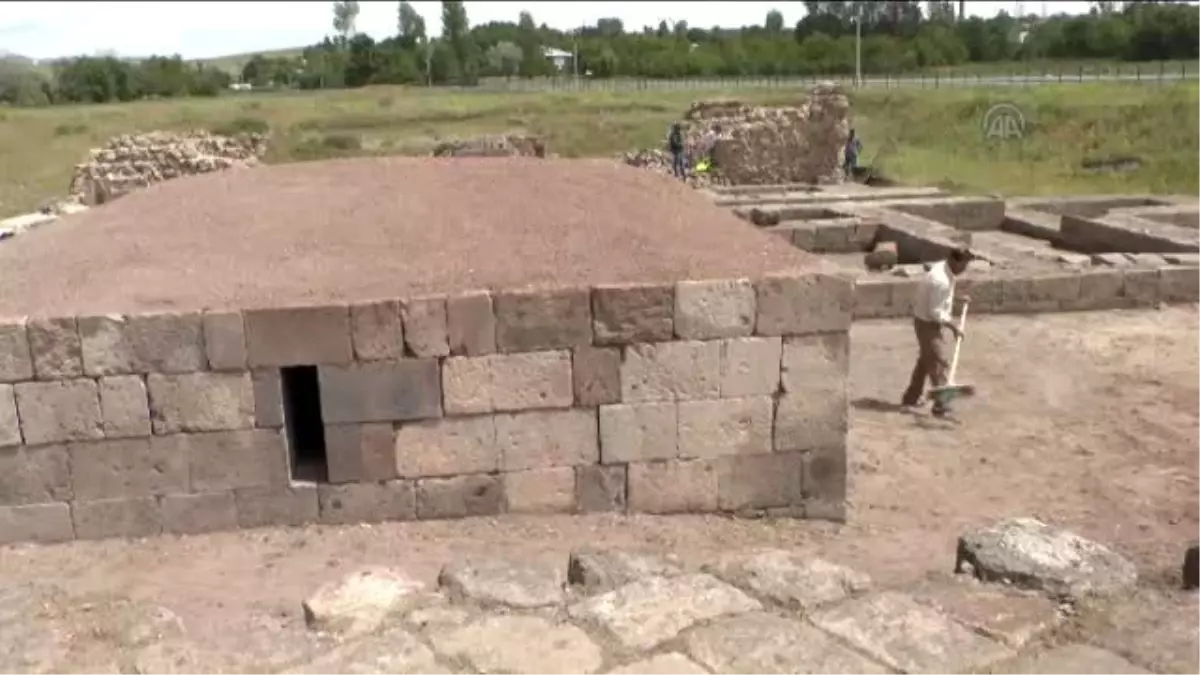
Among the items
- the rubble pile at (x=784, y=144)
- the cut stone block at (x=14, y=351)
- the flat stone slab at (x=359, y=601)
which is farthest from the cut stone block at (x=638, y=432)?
the rubble pile at (x=784, y=144)

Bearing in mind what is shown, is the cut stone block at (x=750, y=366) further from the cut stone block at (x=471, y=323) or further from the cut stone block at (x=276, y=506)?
the cut stone block at (x=276, y=506)

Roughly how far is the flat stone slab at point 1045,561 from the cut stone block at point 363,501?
3519 millimetres

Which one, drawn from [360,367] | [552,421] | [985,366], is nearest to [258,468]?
[360,367]

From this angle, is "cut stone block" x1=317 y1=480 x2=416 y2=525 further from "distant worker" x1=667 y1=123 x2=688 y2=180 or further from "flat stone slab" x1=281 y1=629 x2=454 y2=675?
"distant worker" x1=667 y1=123 x2=688 y2=180

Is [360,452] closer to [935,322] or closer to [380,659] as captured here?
[380,659]

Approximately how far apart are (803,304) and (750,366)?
1.72ft

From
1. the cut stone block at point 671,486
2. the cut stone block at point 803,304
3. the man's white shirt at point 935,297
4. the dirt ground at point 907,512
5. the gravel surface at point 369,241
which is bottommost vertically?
the dirt ground at point 907,512

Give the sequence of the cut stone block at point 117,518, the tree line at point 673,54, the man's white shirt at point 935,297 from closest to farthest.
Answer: the cut stone block at point 117,518 < the man's white shirt at point 935,297 < the tree line at point 673,54

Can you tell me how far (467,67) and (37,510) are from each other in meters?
88.6

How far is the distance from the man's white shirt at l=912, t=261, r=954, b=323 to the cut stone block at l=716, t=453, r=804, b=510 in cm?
304

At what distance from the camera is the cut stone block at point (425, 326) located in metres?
6.55

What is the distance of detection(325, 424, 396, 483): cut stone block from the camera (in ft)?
22.0

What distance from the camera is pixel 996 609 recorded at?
431cm

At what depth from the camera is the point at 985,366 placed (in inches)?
441
